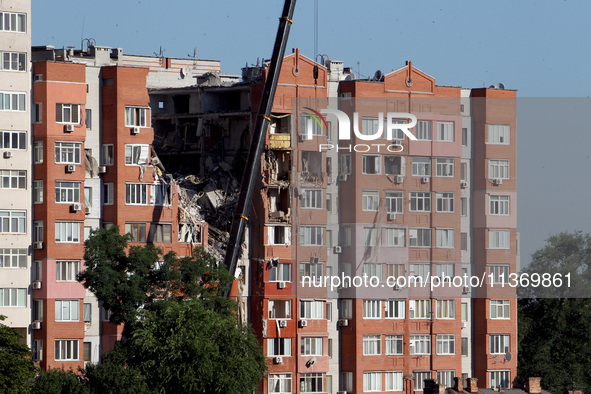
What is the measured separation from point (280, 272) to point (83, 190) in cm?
1146

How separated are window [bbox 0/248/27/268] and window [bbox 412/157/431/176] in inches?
865

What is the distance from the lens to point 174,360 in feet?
206

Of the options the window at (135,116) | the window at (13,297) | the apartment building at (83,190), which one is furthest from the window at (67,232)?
the window at (135,116)

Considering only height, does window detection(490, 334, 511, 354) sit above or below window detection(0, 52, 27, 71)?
below

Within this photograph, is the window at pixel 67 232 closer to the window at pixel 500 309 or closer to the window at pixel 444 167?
the window at pixel 444 167

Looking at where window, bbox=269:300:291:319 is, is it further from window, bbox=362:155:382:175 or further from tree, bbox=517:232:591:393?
tree, bbox=517:232:591:393

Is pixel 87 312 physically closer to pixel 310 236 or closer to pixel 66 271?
pixel 66 271

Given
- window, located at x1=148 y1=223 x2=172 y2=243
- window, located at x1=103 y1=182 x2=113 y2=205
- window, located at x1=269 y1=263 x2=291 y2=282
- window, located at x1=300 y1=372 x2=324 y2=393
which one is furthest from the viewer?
window, located at x1=269 y1=263 x2=291 y2=282

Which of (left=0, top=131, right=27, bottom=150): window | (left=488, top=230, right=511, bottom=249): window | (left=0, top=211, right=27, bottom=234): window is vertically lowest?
(left=488, top=230, right=511, bottom=249): window

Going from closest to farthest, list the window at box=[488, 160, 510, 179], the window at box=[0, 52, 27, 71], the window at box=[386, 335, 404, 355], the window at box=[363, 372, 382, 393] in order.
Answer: the window at box=[0, 52, 27, 71]
the window at box=[363, 372, 382, 393]
the window at box=[386, 335, 404, 355]
the window at box=[488, 160, 510, 179]

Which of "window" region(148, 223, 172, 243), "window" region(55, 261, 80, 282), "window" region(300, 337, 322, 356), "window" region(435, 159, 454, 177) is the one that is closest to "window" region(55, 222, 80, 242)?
"window" region(55, 261, 80, 282)

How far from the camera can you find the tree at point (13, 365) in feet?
200

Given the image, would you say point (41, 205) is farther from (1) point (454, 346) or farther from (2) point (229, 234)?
(1) point (454, 346)

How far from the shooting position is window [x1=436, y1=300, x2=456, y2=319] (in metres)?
80.2
